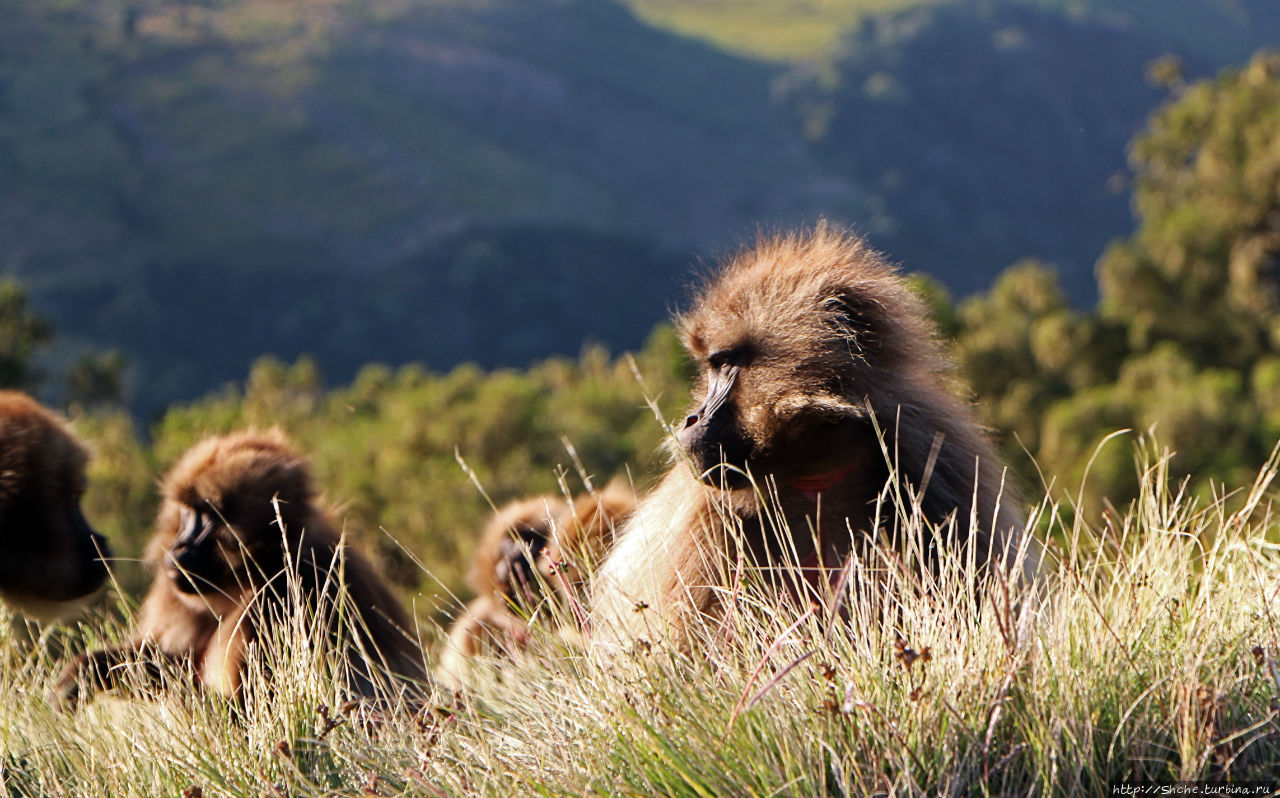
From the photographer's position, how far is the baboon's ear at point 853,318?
4027mm

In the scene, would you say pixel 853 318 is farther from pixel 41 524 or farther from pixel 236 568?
pixel 41 524

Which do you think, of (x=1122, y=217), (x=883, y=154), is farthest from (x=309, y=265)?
Result: (x=1122, y=217)

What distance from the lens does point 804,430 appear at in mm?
3979

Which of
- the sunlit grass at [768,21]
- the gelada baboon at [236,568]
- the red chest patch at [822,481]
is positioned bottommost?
the sunlit grass at [768,21]

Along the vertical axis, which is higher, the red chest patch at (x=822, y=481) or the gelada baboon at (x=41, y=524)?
the red chest patch at (x=822, y=481)

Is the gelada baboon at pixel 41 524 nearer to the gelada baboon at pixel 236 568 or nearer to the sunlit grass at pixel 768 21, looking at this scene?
the gelada baboon at pixel 236 568

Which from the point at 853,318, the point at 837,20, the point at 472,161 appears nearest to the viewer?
the point at 853,318

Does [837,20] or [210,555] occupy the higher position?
[210,555]

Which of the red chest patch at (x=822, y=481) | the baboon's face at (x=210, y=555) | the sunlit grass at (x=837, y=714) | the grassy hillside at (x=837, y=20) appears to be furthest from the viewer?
the grassy hillside at (x=837, y=20)

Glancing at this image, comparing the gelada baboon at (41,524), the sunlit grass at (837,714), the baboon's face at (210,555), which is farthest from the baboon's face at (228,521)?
the sunlit grass at (837,714)

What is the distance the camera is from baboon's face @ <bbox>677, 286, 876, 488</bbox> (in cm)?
397

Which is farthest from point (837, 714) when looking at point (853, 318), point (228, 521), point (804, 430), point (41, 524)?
point (41, 524)

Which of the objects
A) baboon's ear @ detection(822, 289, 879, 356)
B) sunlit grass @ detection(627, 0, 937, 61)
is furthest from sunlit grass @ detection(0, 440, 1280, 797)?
sunlit grass @ detection(627, 0, 937, 61)

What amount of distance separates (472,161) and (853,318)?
112 m
